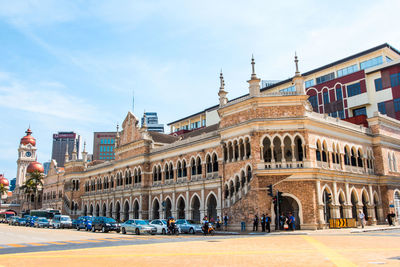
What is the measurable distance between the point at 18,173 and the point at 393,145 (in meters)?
100

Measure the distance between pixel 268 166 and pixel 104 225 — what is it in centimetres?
1634

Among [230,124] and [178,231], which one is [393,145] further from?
[178,231]

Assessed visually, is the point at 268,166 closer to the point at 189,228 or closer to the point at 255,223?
the point at 255,223

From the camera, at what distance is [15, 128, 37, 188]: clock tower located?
357 ft

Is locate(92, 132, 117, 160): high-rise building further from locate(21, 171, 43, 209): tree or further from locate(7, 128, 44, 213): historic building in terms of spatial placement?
locate(21, 171, 43, 209): tree

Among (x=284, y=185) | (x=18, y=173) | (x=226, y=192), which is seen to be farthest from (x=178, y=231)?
(x=18, y=173)

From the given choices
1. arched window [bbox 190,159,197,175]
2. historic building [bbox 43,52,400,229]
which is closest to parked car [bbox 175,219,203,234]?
historic building [bbox 43,52,400,229]

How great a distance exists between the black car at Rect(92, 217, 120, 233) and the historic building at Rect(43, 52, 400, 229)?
9.06 meters

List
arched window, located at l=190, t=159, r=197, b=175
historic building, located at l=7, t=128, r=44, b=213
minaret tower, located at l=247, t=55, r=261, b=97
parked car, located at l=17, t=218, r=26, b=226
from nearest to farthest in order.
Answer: minaret tower, located at l=247, t=55, r=261, b=97
arched window, located at l=190, t=159, r=197, b=175
parked car, located at l=17, t=218, r=26, b=226
historic building, located at l=7, t=128, r=44, b=213

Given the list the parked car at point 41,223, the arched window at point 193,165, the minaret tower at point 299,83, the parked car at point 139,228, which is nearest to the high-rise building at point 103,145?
the parked car at point 41,223

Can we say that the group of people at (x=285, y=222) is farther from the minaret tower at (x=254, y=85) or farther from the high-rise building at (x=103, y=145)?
the high-rise building at (x=103, y=145)

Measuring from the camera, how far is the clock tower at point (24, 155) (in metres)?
109

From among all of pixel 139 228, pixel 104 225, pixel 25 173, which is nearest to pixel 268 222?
pixel 139 228

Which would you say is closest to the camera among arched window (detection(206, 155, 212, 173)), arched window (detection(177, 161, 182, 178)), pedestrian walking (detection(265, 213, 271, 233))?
pedestrian walking (detection(265, 213, 271, 233))
